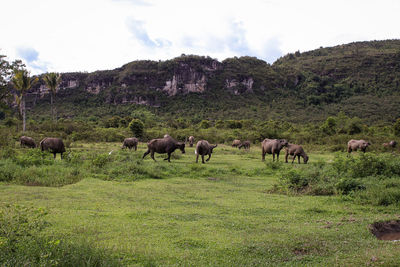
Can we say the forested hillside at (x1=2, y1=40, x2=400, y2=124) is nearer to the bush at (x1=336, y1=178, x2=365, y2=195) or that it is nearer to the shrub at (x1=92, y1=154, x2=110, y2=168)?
the shrub at (x1=92, y1=154, x2=110, y2=168)

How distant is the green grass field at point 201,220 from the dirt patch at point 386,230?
186 millimetres

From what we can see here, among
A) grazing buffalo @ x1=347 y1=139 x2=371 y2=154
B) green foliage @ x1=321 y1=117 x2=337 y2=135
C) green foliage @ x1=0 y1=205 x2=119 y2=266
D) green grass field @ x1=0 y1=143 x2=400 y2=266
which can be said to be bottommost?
green grass field @ x1=0 y1=143 x2=400 y2=266

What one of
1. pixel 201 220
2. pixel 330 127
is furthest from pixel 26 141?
pixel 330 127

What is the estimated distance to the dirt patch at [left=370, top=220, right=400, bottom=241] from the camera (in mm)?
6262

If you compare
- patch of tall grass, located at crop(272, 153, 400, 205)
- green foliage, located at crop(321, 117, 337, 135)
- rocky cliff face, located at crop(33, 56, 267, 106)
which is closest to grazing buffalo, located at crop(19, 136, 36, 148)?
patch of tall grass, located at crop(272, 153, 400, 205)

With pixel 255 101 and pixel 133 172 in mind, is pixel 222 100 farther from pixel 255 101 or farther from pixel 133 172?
pixel 133 172

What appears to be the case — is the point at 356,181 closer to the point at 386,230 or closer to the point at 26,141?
the point at 386,230

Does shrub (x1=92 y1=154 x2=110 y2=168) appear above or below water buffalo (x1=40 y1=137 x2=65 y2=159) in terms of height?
below

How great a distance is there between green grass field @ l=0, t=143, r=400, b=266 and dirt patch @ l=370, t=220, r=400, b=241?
7.3 inches

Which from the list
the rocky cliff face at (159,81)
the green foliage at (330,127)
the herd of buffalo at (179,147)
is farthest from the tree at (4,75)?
the rocky cliff face at (159,81)

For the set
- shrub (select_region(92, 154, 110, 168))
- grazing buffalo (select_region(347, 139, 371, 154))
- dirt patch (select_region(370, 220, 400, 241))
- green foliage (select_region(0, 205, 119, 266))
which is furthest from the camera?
grazing buffalo (select_region(347, 139, 371, 154))

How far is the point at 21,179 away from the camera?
36.6 ft

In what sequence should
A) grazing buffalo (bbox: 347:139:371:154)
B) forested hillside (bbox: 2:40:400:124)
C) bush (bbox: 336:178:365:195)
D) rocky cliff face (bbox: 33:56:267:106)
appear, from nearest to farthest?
bush (bbox: 336:178:365:195) < grazing buffalo (bbox: 347:139:371:154) < forested hillside (bbox: 2:40:400:124) < rocky cliff face (bbox: 33:56:267:106)

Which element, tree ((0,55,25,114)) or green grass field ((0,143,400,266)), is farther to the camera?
tree ((0,55,25,114))
